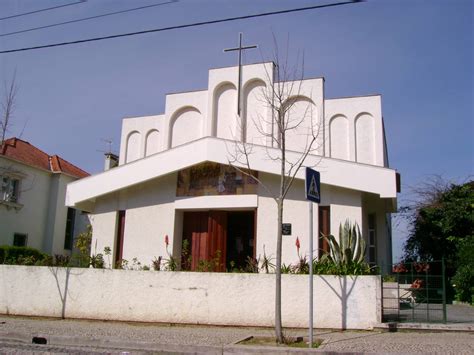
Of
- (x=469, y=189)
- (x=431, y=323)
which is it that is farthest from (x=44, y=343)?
(x=469, y=189)

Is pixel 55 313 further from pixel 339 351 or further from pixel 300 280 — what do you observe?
pixel 339 351

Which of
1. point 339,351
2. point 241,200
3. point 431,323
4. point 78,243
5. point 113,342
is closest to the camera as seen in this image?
point 339,351

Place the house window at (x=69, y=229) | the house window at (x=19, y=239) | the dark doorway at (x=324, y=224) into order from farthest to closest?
the house window at (x=69, y=229), the house window at (x=19, y=239), the dark doorway at (x=324, y=224)

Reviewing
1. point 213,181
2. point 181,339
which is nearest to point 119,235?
point 213,181

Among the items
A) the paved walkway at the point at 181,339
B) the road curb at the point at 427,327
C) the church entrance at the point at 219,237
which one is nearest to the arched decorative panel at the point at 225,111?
the church entrance at the point at 219,237

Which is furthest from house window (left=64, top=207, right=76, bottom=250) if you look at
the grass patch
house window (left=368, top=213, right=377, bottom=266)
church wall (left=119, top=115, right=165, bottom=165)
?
the grass patch

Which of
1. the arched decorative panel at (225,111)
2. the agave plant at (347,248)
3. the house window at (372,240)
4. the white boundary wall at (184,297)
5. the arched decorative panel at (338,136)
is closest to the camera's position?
the white boundary wall at (184,297)

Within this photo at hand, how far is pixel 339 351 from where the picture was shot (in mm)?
8805

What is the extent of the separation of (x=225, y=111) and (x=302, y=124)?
366 cm

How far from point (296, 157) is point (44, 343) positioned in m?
8.64

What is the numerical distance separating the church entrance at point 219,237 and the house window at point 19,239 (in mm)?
16802

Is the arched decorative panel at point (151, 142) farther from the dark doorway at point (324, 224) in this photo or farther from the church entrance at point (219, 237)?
the dark doorway at point (324, 224)

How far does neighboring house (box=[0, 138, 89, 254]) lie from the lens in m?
29.1

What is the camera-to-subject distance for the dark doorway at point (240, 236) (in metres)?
17.8
